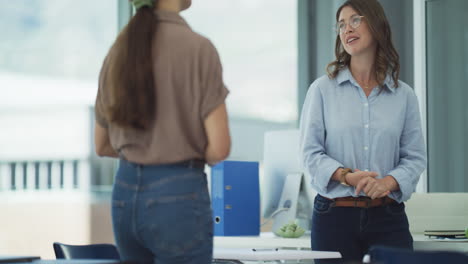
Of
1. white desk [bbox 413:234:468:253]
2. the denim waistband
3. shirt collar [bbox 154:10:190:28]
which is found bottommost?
white desk [bbox 413:234:468:253]

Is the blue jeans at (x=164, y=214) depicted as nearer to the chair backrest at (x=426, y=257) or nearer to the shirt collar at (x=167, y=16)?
the shirt collar at (x=167, y=16)

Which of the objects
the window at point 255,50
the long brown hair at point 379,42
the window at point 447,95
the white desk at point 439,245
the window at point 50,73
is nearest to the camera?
the long brown hair at point 379,42

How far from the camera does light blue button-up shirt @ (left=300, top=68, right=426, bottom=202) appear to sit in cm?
233

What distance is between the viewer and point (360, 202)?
229cm

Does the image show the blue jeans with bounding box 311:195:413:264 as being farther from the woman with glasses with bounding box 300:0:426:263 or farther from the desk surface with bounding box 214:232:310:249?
the desk surface with bounding box 214:232:310:249

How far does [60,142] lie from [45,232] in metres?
0.60

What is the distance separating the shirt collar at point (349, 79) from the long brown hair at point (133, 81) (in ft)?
3.19

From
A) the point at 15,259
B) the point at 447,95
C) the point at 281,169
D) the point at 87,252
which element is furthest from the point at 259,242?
the point at 447,95

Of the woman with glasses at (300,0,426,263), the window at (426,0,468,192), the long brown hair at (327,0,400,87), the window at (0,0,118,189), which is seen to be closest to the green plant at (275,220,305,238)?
the woman with glasses at (300,0,426,263)

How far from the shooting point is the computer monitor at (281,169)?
134 inches

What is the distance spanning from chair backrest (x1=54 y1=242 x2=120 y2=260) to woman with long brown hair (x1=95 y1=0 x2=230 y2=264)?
264mm

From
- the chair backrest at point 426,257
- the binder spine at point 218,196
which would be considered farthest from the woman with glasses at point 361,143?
the binder spine at point 218,196

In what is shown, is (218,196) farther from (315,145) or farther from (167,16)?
(167,16)

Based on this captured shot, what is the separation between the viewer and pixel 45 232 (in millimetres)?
4555
